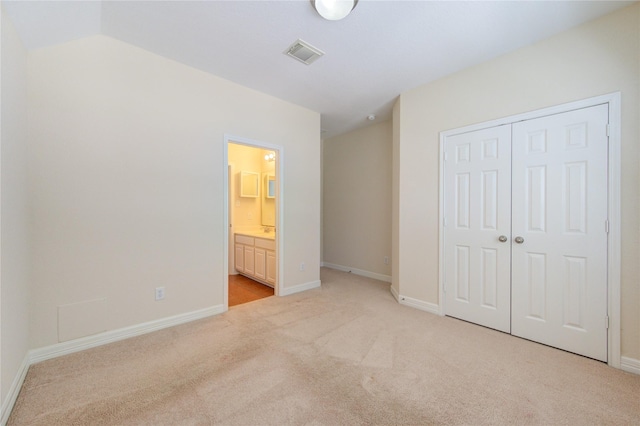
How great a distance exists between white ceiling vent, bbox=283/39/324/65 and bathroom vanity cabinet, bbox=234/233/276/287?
7.84ft

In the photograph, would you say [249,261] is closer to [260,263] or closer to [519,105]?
[260,263]

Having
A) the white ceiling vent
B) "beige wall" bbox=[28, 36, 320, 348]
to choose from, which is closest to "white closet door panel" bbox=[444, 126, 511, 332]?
the white ceiling vent

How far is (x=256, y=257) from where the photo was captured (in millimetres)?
4137

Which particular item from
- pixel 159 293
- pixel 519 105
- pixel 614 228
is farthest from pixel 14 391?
pixel 519 105

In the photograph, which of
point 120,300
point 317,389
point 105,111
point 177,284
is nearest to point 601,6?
point 317,389

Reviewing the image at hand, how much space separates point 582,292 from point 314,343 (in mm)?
2317

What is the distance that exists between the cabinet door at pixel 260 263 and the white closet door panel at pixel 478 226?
8.55 ft

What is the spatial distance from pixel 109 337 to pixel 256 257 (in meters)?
2.13

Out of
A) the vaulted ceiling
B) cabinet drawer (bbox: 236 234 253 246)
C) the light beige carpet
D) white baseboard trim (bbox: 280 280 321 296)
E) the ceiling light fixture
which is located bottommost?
the light beige carpet

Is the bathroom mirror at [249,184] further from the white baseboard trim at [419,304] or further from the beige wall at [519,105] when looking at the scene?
the white baseboard trim at [419,304]

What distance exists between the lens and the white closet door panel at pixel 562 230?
2021 millimetres

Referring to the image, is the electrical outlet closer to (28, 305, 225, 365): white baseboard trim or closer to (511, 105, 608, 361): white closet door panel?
(28, 305, 225, 365): white baseboard trim

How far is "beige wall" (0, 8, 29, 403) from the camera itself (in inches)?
57.8

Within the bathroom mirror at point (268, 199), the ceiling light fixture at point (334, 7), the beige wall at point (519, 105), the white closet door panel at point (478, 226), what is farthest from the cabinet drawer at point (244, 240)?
the ceiling light fixture at point (334, 7)
